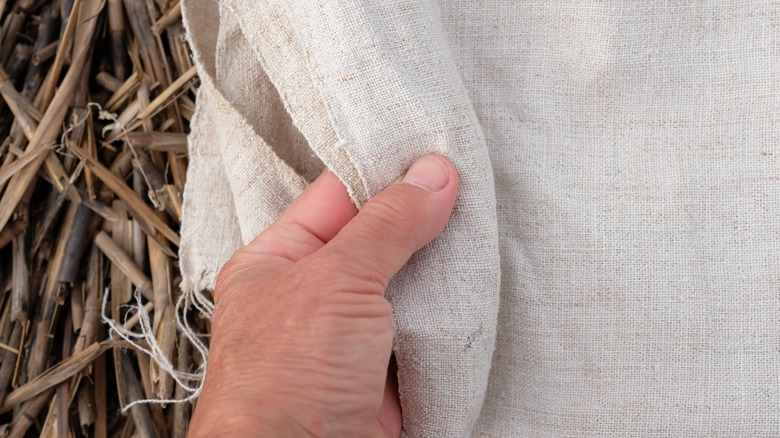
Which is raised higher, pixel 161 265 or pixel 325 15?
pixel 325 15

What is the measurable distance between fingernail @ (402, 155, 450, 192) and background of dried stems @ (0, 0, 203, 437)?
2.00 feet

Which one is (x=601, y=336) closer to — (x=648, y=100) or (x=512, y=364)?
(x=512, y=364)

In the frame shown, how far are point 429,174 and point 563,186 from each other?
248 millimetres

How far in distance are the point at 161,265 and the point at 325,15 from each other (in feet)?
2.16

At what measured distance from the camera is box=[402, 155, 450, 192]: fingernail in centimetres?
93

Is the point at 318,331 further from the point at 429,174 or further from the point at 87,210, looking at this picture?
the point at 87,210

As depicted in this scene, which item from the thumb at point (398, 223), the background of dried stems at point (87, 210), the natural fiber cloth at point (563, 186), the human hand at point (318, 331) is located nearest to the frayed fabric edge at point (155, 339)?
the background of dried stems at point (87, 210)

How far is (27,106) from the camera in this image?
1.40 m

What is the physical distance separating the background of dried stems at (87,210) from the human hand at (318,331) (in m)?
0.54

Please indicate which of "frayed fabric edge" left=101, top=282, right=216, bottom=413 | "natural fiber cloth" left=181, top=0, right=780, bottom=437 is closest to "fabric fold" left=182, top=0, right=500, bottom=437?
"natural fiber cloth" left=181, top=0, right=780, bottom=437

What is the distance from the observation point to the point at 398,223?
Answer: 33.9 inches

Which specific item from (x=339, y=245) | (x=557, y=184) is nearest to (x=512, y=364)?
(x=557, y=184)

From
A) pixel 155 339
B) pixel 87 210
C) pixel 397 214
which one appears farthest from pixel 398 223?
pixel 87 210

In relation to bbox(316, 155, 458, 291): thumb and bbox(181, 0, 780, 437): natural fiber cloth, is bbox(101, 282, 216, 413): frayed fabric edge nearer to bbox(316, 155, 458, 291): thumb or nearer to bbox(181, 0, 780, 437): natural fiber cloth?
bbox(181, 0, 780, 437): natural fiber cloth
